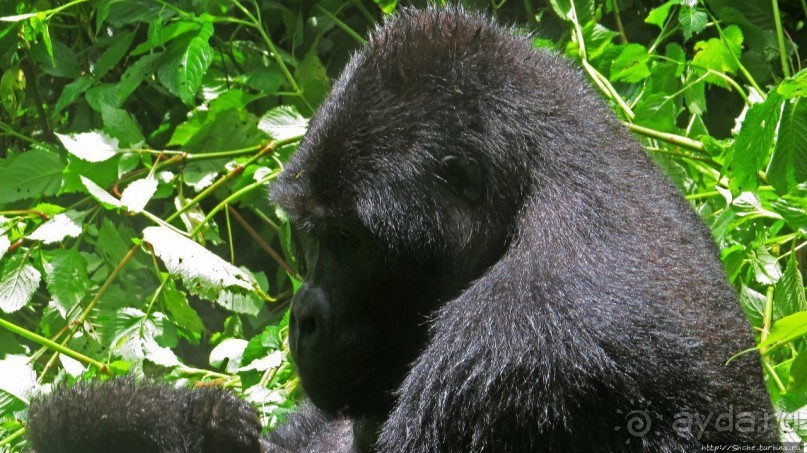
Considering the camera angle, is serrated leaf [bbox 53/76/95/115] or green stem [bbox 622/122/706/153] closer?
green stem [bbox 622/122/706/153]

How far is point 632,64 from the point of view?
4.26 m

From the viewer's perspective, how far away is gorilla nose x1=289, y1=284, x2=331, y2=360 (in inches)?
108

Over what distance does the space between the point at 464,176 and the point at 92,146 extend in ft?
6.73

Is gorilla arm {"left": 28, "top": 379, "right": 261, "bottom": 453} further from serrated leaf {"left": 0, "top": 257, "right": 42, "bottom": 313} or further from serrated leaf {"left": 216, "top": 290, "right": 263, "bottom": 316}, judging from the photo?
serrated leaf {"left": 216, "top": 290, "right": 263, "bottom": 316}

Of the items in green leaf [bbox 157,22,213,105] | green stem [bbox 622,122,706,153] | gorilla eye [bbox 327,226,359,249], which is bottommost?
green stem [bbox 622,122,706,153]

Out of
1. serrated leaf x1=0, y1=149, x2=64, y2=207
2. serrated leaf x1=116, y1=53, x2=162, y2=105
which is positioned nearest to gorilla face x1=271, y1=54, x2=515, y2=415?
serrated leaf x1=0, y1=149, x2=64, y2=207

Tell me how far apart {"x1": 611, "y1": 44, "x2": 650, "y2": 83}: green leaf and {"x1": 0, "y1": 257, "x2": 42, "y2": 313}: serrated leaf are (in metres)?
2.52

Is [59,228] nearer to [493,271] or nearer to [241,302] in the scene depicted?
[241,302]

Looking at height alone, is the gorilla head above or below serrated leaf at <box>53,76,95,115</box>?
above

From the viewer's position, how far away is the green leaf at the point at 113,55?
495 centimetres

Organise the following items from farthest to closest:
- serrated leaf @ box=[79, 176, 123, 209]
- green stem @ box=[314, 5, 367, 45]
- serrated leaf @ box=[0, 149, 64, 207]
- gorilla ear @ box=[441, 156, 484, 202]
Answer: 1. green stem @ box=[314, 5, 367, 45]
2. serrated leaf @ box=[0, 149, 64, 207]
3. serrated leaf @ box=[79, 176, 123, 209]
4. gorilla ear @ box=[441, 156, 484, 202]

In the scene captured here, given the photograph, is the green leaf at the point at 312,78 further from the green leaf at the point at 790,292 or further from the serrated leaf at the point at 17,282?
the green leaf at the point at 790,292

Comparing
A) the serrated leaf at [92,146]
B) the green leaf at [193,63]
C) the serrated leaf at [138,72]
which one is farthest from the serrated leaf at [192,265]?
the serrated leaf at [138,72]

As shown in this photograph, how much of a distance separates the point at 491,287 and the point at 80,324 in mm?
2213
